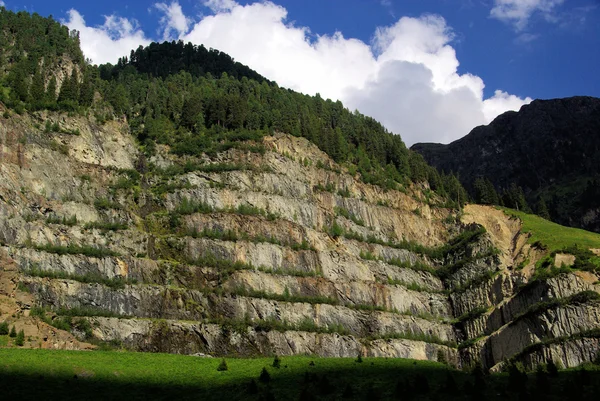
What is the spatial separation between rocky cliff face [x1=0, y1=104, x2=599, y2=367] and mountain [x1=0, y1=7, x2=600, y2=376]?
0.83 feet

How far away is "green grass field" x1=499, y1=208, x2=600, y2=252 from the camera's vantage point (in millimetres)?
107688

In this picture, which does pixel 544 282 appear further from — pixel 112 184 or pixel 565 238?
pixel 112 184

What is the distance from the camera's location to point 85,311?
78.5m

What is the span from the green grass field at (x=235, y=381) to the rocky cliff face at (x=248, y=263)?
1543cm

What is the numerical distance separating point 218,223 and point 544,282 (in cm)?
4777

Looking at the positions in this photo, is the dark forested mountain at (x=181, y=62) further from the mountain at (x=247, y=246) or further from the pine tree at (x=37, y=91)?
the pine tree at (x=37, y=91)

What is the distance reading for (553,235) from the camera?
375 feet

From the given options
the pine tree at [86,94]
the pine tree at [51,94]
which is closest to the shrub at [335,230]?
the pine tree at [86,94]

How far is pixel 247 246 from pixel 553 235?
5390 centimetres

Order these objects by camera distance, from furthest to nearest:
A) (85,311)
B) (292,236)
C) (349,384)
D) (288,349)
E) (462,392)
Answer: (292,236)
(288,349)
(85,311)
(349,384)
(462,392)

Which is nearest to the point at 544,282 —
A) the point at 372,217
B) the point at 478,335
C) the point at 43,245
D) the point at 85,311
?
the point at 478,335

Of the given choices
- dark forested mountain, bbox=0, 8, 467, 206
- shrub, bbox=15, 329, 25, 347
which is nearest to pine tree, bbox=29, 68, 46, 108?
dark forested mountain, bbox=0, 8, 467, 206

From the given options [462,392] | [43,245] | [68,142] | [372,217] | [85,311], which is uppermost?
[68,142]

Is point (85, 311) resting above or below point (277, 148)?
below
